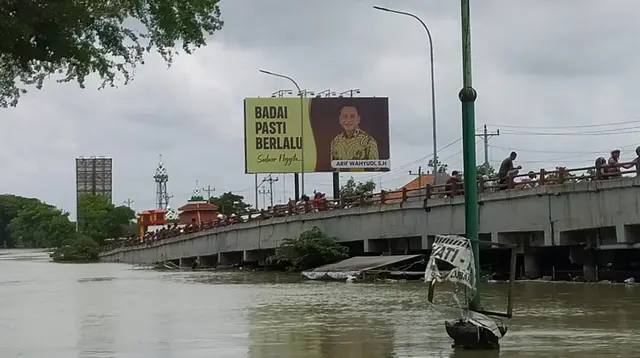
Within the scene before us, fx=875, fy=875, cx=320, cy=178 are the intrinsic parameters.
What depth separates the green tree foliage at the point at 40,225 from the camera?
446 ft

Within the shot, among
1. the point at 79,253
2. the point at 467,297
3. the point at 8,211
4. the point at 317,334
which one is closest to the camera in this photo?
the point at 467,297

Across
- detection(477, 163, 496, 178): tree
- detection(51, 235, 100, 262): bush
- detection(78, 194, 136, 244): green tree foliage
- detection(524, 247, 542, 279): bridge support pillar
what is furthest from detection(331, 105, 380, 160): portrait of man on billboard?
detection(78, 194, 136, 244): green tree foliage

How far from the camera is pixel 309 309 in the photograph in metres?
17.7

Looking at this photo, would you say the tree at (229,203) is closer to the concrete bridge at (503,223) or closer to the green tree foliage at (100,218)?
the green tree foliage at (100,218)

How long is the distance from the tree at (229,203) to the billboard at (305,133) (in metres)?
55.0

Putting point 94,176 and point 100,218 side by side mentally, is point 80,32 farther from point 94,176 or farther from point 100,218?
point 94,176

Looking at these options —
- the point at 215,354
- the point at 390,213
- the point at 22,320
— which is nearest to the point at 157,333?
the point at 215,354

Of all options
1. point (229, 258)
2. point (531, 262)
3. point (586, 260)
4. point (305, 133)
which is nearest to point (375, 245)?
point (531, 262)

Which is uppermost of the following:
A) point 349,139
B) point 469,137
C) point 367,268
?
point 349,139

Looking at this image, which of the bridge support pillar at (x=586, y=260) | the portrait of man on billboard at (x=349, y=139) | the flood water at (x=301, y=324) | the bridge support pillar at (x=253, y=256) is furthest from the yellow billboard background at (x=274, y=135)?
the flood water at (x=301, y=324)

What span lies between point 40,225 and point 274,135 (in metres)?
101

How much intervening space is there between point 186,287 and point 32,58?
1756 centimetres

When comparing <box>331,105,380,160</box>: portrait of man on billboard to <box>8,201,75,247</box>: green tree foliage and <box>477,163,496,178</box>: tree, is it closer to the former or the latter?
<box>477,163,496,178</box>: tree

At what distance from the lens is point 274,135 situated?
54125 millimetres
